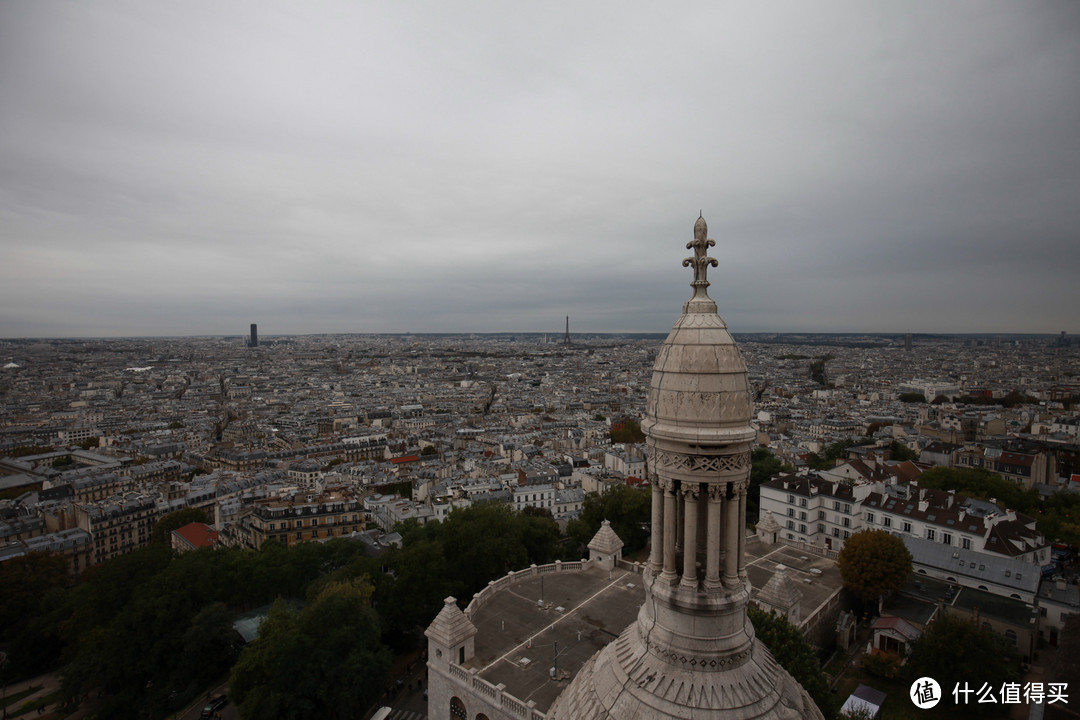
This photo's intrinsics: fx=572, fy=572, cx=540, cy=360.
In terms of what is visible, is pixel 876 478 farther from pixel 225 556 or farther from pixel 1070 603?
pixel 225 556

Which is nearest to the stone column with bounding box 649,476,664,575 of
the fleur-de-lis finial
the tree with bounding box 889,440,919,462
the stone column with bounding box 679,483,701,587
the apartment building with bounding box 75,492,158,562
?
the stone column with bounding box 679,483,701,587

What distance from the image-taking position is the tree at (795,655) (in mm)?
19344

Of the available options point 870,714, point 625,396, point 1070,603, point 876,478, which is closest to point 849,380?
point 625,396

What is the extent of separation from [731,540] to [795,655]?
1624 centimetres

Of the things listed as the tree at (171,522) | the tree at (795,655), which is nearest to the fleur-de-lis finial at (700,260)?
the tree at (795,655)

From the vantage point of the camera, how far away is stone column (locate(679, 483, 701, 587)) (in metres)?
7.13

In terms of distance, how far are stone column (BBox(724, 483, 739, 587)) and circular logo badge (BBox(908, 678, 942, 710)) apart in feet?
74.9

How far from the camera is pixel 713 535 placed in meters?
7.12

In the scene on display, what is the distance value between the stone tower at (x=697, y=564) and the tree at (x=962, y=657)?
23.8m

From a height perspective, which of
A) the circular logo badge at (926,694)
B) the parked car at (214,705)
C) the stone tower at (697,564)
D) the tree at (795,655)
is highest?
the stone tower at (697,564)

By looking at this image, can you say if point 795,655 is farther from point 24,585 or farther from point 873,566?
point 24,585

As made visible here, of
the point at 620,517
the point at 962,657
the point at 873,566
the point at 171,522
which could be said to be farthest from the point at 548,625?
the point at 171,522

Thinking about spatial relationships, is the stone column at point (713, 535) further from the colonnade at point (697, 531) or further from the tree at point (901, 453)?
the tree at point (901, 453)

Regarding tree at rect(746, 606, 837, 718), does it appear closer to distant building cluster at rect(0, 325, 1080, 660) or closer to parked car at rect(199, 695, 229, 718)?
distant building cluster at rect(0, 325, 1080, 660)
